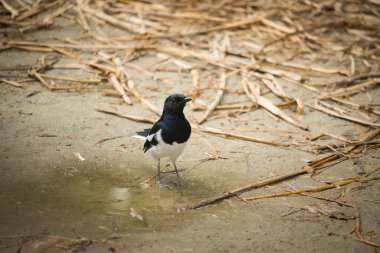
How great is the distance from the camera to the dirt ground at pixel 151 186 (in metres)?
3.90

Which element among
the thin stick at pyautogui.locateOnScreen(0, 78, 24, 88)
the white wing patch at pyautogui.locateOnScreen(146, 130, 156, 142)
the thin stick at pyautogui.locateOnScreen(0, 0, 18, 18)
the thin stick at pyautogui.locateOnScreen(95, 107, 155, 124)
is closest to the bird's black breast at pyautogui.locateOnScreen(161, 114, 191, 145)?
the white wing patch at pyautogui.locateOnScreen(146, 130, 156, 142)

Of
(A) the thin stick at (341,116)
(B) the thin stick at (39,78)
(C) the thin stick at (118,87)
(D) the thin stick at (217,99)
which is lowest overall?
(A) the thin stick at (341,116)

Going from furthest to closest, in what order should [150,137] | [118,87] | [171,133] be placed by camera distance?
[118,87] → [150,137] → [171,133]

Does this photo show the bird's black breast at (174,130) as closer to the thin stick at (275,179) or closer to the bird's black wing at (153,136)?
the bird's black wing at (153,136)

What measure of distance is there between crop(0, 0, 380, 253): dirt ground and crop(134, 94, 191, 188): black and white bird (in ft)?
1.16

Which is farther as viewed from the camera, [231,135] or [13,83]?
[13,83]

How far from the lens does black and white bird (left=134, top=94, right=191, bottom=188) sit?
4707mm

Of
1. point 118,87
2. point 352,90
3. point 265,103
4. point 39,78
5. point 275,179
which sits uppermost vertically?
point 39,78

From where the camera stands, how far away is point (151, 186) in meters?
4.81

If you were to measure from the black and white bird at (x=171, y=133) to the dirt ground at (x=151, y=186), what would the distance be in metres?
0.35

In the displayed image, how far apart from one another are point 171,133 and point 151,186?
57 centimetres

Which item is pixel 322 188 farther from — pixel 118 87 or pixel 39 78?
pixel 39 78

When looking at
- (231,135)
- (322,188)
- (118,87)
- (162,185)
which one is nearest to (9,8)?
(118,87)

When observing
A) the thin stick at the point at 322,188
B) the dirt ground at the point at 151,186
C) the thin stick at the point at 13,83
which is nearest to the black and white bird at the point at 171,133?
the dirt ground at the point at 151,186
